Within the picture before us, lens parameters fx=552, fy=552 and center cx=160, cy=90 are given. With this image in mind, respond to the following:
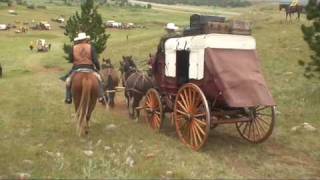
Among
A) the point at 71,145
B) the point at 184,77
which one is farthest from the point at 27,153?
the point at 184,77

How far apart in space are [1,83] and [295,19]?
23355mm

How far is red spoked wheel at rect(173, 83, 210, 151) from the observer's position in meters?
13.3

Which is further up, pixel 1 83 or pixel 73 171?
pixel 73 171

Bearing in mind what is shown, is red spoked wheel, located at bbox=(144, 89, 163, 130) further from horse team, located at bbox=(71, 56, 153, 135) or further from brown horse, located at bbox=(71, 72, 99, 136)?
brown horse, located at bbox=(71, 72, 99, 136)

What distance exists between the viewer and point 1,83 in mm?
29250

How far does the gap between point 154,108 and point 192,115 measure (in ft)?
8.53

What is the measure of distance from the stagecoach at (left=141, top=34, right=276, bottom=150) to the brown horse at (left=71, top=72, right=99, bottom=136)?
222 centimetres

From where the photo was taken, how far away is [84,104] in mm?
14812

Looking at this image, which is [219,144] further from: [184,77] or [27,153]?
[27,153]

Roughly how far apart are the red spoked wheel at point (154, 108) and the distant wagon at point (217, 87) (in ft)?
2.90

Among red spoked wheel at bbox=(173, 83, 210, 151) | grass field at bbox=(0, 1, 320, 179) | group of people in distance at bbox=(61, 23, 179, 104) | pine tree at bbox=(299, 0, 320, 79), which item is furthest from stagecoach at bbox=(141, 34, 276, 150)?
pine tree at bbox=(299, 0, 320, 79)

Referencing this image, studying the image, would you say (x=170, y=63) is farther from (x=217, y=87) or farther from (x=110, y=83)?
(x=110, y=83)

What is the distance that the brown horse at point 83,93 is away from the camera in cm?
1456

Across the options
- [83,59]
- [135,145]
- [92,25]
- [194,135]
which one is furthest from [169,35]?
[92,25]
